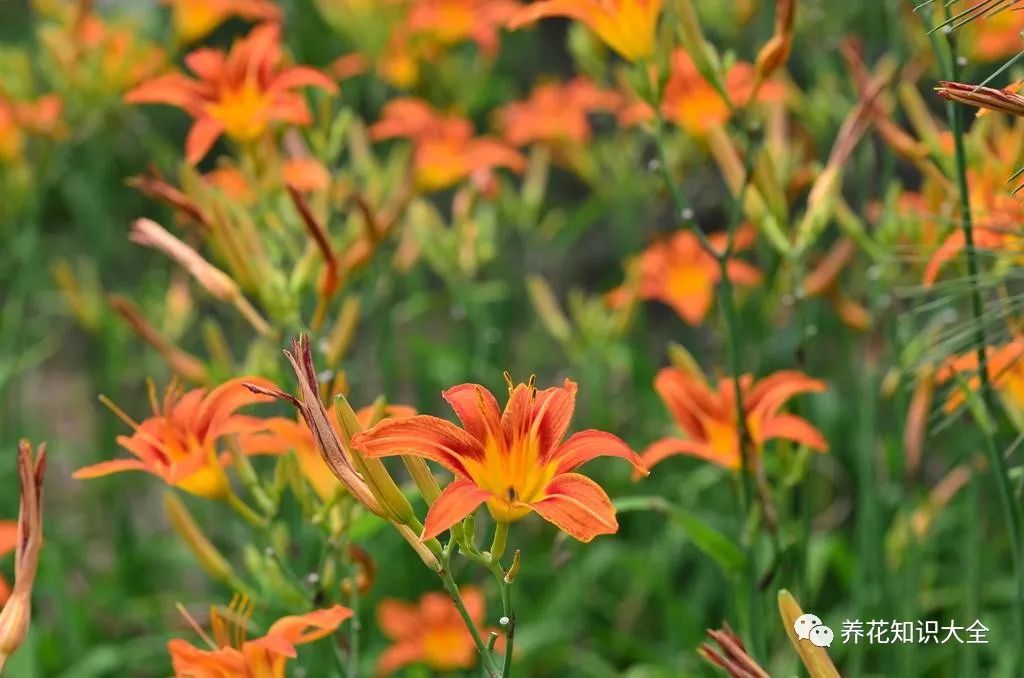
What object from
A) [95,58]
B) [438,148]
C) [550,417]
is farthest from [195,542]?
[95,58]

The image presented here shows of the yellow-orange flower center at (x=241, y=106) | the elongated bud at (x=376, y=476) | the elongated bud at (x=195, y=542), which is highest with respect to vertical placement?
the yellow-orange flower center at (x=241, y=106)

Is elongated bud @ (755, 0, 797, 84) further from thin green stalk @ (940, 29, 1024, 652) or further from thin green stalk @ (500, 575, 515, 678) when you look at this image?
thin green stalk @ (500, 575, 515, 678)

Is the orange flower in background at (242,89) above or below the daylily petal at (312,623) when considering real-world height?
above

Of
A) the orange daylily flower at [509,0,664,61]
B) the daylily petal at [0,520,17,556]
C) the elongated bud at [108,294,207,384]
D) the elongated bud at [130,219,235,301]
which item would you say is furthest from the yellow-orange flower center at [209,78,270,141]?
the daylily petal at [0,520,17,556]

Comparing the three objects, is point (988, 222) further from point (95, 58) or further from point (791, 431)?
point (95, 58)

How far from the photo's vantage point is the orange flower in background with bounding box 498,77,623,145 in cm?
288

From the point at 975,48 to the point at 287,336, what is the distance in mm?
1367

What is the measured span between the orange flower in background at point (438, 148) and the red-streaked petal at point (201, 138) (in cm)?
63

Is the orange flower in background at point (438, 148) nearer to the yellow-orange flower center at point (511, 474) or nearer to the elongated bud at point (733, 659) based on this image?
the yellow-orange flower center at point (511, 474)

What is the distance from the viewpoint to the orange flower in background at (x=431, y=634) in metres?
2.31

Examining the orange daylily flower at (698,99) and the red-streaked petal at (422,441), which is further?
the orange daylily flower at (698,99)

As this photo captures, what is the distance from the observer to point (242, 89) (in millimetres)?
1889

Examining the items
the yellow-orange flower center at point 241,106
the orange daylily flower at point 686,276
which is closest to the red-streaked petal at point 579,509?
the yellow-orange flower center at point 241,106

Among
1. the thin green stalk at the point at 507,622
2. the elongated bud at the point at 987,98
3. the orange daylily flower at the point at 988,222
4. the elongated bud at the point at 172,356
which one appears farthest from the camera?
the elongated bud at the point at 172,356
